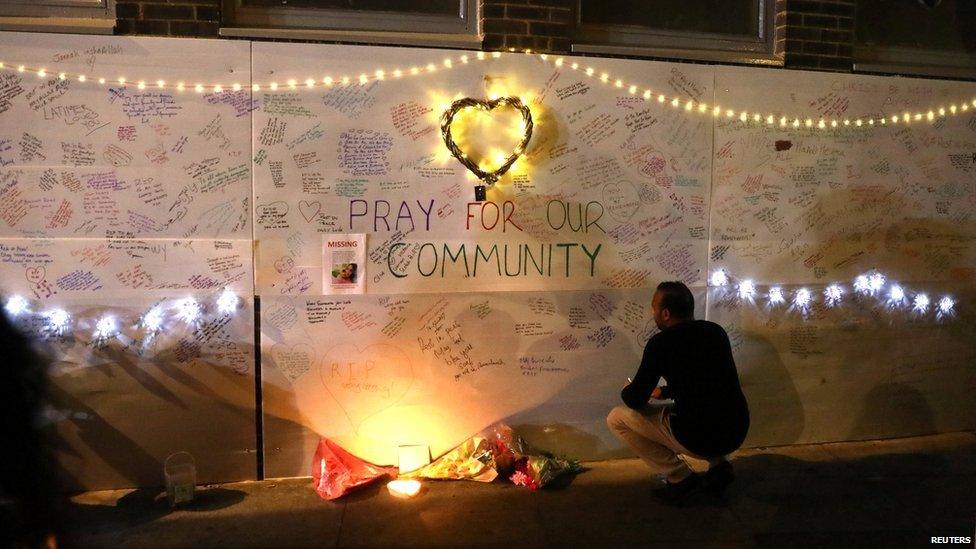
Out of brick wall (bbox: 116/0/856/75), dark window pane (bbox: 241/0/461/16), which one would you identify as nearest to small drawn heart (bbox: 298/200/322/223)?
brick wall (bbox: 116/0/856/75)

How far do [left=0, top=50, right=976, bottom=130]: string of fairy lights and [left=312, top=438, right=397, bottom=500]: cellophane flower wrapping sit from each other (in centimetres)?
231

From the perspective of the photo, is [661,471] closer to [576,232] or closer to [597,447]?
[597,447]

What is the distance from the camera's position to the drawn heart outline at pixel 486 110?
4.43 metres

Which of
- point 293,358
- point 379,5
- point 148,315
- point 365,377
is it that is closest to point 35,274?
point 148,315

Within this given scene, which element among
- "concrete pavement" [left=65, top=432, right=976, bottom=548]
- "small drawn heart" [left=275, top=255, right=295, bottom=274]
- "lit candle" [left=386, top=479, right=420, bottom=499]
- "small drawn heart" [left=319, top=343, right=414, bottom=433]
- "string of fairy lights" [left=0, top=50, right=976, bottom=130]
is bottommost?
"concrete pavement" [left=65, top=432, right=976, bottom=548]

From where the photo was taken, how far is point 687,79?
15.7ft

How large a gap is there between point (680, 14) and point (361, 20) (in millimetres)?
2326

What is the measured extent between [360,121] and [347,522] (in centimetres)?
244

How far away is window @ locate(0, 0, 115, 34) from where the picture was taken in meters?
4.08

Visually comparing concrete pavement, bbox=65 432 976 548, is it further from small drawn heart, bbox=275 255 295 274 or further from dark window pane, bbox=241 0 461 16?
dark window pane, bbox=241 0 461 16

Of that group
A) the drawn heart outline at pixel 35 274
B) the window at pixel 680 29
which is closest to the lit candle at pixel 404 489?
the drawn heart outline at pixel 35 274

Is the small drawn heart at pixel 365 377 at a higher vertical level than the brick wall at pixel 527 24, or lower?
lower

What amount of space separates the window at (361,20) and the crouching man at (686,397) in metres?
2.20

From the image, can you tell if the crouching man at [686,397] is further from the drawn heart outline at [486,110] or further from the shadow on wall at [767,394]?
the drawn heart outline at [486,110]
